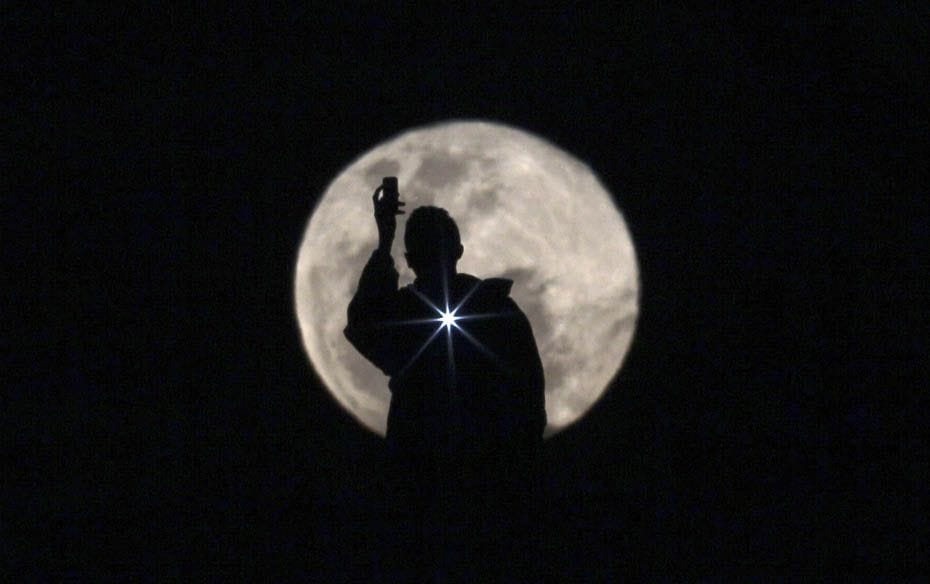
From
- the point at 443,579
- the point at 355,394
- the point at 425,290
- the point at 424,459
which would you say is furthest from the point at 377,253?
the point at 355,394

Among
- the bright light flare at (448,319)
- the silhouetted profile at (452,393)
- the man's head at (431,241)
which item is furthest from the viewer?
the man's head at (431,241)

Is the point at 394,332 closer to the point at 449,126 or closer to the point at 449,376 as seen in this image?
the point at 449,376

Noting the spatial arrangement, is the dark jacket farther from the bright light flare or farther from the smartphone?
the smartphone

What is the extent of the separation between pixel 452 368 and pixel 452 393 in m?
0.08

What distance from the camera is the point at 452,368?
2.62 m

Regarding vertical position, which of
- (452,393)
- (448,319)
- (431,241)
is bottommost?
(452,393)

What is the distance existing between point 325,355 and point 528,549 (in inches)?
153

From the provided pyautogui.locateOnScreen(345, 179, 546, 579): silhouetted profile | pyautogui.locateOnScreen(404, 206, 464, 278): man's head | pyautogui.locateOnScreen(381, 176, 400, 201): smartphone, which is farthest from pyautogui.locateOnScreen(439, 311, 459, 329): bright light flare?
pyautogui.locateOnScreen(381, 176, 400, 201): smartphone

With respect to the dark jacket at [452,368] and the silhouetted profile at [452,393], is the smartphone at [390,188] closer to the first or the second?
the silhouetted profile at [452,393]

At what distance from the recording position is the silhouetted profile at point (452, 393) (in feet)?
A: 8.21

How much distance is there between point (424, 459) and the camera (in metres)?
2.56

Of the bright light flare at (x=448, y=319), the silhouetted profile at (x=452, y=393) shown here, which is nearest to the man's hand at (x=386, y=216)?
the silhouetted profile at (x=452, y=393)

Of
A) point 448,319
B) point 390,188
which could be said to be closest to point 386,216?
point 390,188

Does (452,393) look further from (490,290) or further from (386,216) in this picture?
(386,216)
